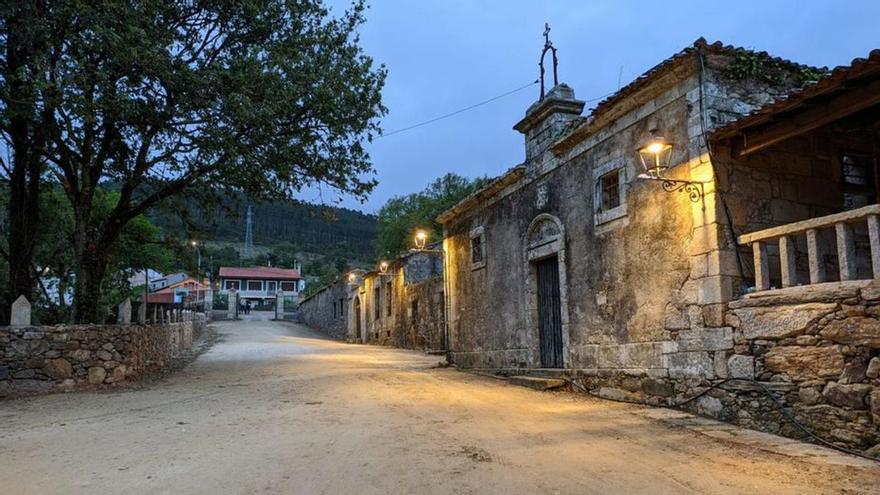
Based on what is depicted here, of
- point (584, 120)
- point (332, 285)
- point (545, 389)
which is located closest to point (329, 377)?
point (545, 389)

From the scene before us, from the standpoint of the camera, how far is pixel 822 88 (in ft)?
16.9

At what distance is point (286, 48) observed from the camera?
34.7 feet

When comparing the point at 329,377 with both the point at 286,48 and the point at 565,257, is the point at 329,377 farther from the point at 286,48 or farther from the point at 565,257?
the point at 286,48

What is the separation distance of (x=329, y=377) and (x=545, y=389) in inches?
158

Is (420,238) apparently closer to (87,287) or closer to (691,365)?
(87,287)

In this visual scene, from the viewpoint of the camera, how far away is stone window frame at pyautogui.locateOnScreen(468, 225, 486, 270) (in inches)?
487

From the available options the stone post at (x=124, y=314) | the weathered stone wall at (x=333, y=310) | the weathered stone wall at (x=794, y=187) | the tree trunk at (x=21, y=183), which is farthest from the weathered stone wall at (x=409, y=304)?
the weathered stone wall at (x=794, y=187)

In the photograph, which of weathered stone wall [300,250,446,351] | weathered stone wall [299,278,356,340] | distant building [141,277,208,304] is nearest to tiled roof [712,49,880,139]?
weathered stone wall [300,250,446,351]

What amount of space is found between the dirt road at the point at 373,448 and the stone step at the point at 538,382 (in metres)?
0.57

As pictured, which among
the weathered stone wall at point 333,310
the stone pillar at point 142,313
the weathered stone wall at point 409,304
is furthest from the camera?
the weathered stone wall at point 333,310

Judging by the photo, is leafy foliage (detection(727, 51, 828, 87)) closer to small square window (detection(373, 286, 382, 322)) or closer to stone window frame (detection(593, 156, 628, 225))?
stone window frame (detection(593, 156, 628, 225))

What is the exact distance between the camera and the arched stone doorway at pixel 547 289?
9.49 meters

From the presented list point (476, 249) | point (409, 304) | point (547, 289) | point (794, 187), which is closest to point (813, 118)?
point (794, 187)

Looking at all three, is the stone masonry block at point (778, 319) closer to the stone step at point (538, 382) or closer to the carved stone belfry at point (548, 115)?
the stone step at point (538, 382)
